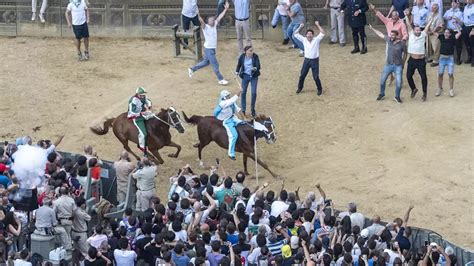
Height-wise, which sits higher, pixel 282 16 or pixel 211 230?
pixel 282 16

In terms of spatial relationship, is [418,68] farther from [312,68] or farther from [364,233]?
[364,233]

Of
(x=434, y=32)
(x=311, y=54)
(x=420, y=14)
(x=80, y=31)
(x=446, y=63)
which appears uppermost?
(x=420, y=14)

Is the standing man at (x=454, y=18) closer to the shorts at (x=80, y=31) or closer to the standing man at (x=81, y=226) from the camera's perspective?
the shorts at (x=80, y=31)

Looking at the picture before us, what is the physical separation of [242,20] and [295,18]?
1371 millimetres

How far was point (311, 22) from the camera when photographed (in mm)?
30594

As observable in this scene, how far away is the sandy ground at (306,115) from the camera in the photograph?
22484mm

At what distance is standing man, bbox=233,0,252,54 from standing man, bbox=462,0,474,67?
18.3 ft

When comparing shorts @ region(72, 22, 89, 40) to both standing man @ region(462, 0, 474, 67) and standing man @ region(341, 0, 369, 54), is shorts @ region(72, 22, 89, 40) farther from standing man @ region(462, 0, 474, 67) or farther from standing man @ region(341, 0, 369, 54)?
standing man @ region(462, 0, 474, 67)

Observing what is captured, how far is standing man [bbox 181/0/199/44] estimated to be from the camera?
29.6 meters

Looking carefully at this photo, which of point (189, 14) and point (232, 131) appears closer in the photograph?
point (232, 131)

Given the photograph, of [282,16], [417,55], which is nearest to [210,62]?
[282,16]

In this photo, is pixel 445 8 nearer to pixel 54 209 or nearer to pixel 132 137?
pixel 132 137

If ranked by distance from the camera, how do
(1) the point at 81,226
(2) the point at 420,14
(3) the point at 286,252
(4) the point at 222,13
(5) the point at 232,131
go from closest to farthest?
(3) the point at 286,252 → (1) the point at 81,226 → (5) the point at 232,131 → (2) the point at 420,14 → (4) the point at 222,13

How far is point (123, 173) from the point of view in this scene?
2102 centimetres
